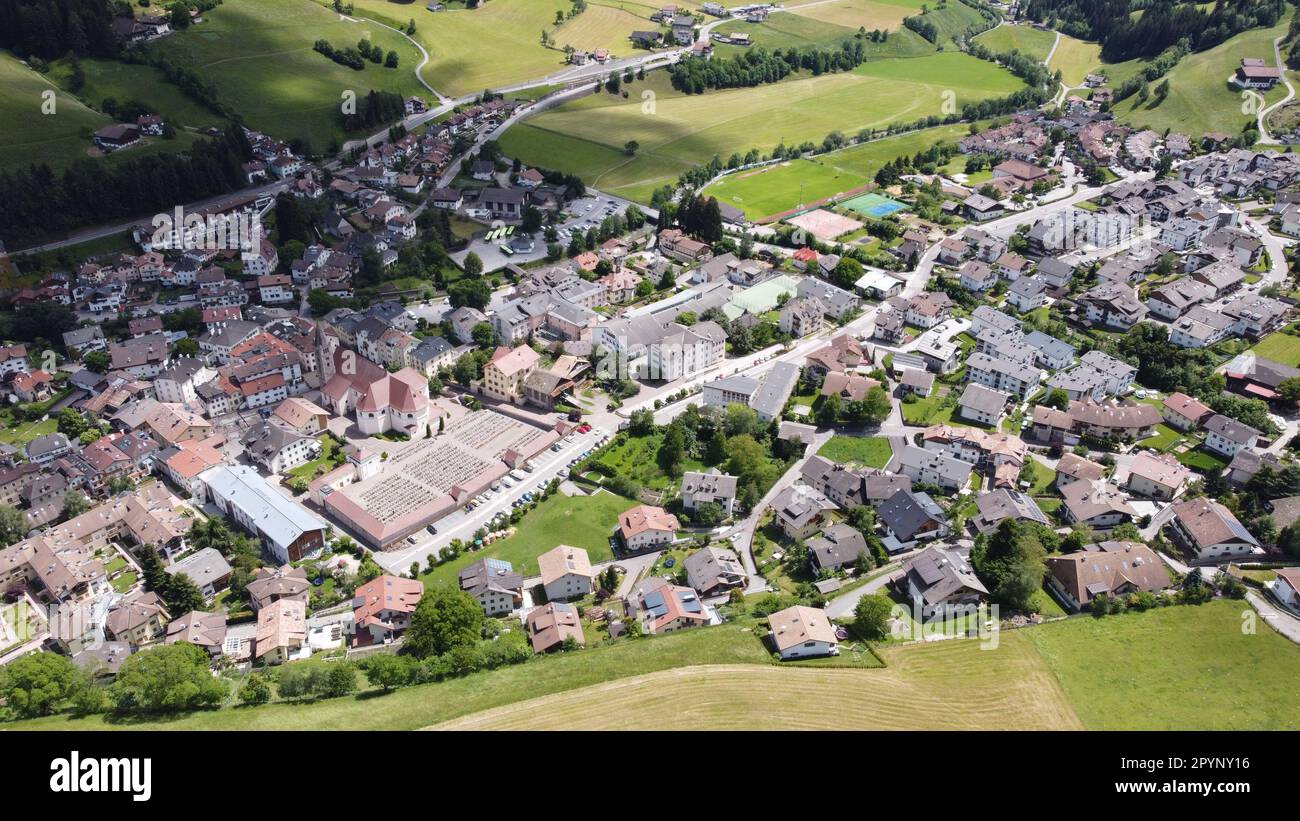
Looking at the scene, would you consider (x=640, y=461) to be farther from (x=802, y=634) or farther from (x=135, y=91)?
(x=135, y=91)

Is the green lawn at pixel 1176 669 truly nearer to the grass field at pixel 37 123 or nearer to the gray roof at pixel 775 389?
the gray roof at pixel 775 389

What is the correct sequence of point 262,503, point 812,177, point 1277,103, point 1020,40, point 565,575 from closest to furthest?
point 565,575 < point 262,503 < point 812,177 < point 1277,103 < point 1020,40

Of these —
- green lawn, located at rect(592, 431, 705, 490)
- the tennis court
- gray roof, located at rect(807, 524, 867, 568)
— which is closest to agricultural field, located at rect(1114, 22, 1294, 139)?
the tennis court

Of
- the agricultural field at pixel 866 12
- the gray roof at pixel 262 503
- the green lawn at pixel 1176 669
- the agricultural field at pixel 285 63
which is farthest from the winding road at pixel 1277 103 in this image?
the gray roof at pixel 262 503

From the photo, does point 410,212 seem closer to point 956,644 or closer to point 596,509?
point 596,509

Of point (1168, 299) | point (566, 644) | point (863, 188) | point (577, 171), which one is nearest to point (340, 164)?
point (577, 171)

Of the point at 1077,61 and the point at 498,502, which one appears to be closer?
the point at 498,502

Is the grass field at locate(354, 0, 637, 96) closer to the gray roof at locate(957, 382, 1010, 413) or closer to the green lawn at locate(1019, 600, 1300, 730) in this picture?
the gray roof at locate(957, 382, 1010, 413)

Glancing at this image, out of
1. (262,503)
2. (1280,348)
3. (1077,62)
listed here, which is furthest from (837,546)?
(1077,62)
